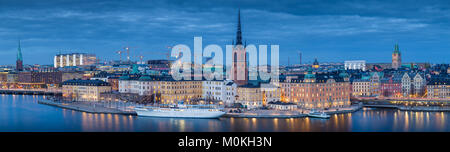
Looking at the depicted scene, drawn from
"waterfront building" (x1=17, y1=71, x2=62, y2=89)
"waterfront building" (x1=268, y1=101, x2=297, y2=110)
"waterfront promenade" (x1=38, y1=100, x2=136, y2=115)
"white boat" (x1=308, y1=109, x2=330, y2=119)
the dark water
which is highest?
"waterfront building" (x1=17, y1=71, x2=62, y2=89)

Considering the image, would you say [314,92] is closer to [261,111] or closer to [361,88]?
[261,111]

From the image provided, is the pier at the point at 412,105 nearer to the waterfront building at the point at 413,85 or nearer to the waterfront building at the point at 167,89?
the waterfront building at the point at 413,85

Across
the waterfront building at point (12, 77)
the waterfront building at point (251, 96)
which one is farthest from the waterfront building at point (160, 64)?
the waterfront building at point (251, 96)

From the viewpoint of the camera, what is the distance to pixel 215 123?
22234 millimetres

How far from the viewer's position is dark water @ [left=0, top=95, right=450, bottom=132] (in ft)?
67.3

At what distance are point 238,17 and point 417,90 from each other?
563 inches

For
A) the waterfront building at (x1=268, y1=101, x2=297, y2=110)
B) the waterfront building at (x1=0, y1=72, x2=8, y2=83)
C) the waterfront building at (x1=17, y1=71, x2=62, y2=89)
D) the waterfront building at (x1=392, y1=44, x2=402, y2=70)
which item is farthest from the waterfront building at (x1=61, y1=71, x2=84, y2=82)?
the waterfront building at (x1=392, y1=44, x2=402, y2=70)

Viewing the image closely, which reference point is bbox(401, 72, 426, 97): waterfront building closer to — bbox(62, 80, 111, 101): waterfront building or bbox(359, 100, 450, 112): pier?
bbox(359, 100, 450, 112): pier

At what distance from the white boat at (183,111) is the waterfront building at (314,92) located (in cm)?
590

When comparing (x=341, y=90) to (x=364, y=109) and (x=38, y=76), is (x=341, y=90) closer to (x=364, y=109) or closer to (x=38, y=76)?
(x=364, y=109)

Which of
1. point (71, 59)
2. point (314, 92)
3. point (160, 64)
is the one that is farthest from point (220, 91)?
point (71, 59)

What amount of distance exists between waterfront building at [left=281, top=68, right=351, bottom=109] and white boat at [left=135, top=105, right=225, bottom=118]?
5897mm

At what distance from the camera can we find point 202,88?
3325 centimetres
